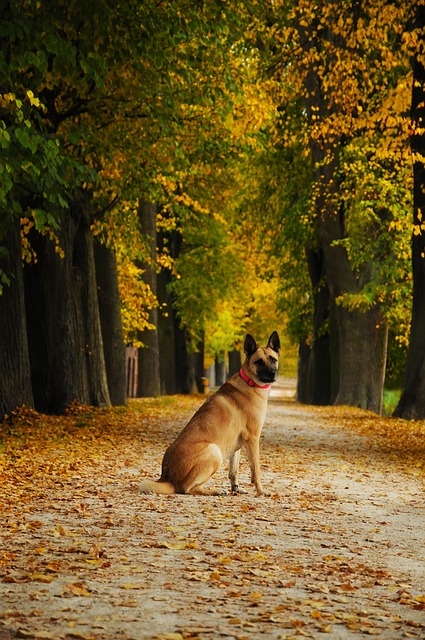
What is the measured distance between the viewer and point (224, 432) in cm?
1088

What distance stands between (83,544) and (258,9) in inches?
635

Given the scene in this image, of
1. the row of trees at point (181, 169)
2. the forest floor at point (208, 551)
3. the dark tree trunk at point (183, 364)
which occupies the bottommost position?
the forest floor at point (208, 551)

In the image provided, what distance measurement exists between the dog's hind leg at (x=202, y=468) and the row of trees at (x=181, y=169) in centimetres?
402

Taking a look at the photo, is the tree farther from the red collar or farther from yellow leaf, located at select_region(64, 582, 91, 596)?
yellow leaf, located at select_region(64, 582, 91, 596)

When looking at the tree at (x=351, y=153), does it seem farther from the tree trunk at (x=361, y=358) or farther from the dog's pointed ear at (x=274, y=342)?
the dog's pointed ear at (x=274, y=342)

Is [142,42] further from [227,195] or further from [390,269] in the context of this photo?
[227,195]

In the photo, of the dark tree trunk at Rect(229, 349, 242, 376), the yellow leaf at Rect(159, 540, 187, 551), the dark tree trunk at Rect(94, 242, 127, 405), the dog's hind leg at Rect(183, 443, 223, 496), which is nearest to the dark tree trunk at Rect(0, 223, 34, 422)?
the dark tree trunk at Rect(94, 242, 127, 405)

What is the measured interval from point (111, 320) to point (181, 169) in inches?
248

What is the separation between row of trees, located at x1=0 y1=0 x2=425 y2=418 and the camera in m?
15.1

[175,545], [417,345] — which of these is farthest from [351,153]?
[175,545]

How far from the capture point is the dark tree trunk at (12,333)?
1881 cm

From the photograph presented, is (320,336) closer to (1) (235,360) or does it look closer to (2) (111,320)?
(2) (111,320)

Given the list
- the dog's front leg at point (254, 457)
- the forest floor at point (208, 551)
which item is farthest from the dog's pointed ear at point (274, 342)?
the forest floor at point (208, 551)

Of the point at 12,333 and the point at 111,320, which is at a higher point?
the point at 111,320
